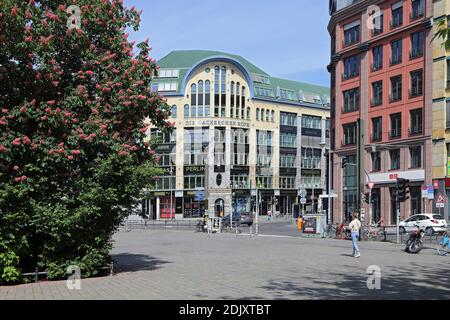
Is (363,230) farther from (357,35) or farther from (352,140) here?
(357,35)

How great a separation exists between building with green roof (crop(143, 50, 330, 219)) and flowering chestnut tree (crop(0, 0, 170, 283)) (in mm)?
69617

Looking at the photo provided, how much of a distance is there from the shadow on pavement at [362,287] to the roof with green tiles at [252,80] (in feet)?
243

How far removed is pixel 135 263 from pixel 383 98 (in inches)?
1556

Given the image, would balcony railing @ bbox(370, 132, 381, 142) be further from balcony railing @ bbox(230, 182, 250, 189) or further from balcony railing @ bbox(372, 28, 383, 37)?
balcony railing @ bbox(230, 182, 250, 189)

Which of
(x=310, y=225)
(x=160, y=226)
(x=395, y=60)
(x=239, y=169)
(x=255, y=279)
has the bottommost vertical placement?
(x=160, y=226)

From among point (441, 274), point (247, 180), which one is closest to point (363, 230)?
point (441, 274)

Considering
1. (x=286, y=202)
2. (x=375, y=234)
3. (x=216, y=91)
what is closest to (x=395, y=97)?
(x=375, y=234)

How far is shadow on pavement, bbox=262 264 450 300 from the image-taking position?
11.8 m

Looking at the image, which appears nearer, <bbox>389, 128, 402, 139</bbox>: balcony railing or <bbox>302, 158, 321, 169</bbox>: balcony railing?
<bbox>389, 128, 402, 139</bbox>: balcony railing

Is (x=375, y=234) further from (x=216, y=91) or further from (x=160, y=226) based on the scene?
(x=216, y=91)

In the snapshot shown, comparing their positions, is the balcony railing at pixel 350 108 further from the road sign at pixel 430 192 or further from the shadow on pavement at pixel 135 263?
the shadow on pavement at pixel 135 263

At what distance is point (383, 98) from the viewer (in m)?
53.9

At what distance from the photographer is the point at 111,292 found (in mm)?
12344

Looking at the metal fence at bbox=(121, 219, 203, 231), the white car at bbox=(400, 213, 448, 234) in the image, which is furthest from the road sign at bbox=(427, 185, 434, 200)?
the metal fence at bbox=(121, 219, 203, 231)
